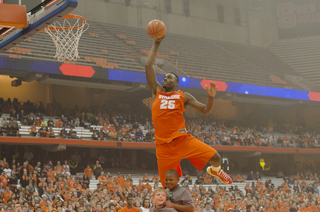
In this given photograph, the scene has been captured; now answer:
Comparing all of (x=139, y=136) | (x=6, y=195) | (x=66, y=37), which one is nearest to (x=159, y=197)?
(x=6, y=195)

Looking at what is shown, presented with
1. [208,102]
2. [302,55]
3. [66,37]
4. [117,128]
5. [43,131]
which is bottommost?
[208,102]

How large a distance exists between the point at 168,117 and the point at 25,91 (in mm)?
22837

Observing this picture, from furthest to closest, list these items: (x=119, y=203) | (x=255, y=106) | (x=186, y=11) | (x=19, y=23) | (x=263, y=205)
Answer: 1. (x=186, y=11)
2. (x=255, y=106)
3. (x=263, y=205)
4. (x=119, y=203)
5. (x=19, y=23)

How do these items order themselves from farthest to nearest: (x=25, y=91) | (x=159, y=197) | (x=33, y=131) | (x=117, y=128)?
(x=25, y=91) < (x=117, y=128) < (x=33, y=131) < (x=159, y=197)

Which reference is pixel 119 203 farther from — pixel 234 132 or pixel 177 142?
pixel 234 132

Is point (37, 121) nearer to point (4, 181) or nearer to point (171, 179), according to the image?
point (4, 181)

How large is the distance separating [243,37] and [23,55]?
74.7 feet

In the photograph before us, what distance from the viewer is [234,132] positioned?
86.7 ft

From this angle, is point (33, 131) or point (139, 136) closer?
point (33, 131)

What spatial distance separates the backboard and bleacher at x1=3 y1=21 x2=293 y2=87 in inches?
576

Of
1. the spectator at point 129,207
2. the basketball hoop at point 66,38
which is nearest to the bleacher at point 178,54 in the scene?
the basketball hoop at point 66,38

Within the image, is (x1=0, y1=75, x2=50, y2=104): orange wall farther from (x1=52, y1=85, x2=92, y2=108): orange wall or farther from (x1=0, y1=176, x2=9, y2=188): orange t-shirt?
(x1=0, y1=176, x2=9, y2=188): orange t-shirt

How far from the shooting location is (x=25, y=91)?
26.6 metres

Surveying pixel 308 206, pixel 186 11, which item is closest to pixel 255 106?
pixel 186 11
